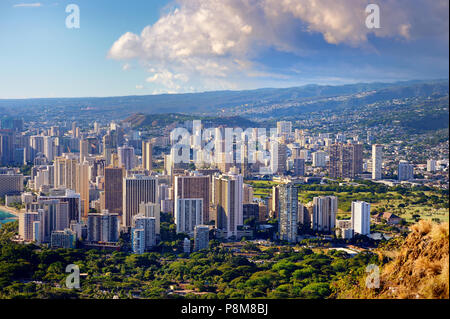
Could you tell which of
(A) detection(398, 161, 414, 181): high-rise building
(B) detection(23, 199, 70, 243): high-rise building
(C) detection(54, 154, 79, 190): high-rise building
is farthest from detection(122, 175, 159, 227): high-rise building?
(A) detection(398, 161, 414, 181): high-rise building

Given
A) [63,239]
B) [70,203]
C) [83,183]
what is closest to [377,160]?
[83,183]

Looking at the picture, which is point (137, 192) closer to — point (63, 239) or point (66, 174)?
point (63, 239)

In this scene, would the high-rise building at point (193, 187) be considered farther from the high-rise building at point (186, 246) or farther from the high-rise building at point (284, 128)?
the high-rise building at point (284, 128)

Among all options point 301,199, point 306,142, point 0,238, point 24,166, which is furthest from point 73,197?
point 306,142

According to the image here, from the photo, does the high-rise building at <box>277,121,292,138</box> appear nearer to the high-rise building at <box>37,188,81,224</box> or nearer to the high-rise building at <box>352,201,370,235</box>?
the high-rise building at <box>352,201,370,235</box>

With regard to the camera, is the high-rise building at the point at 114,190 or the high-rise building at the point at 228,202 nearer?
the high-rise building at the point at 228,202

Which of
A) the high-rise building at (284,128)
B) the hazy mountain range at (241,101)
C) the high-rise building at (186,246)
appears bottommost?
the high-rise building at (186,246)

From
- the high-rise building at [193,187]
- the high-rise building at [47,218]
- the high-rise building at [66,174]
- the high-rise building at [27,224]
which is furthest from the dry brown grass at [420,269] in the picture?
the high-rise building at [66,174]

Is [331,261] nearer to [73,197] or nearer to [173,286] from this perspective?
[173,286]
